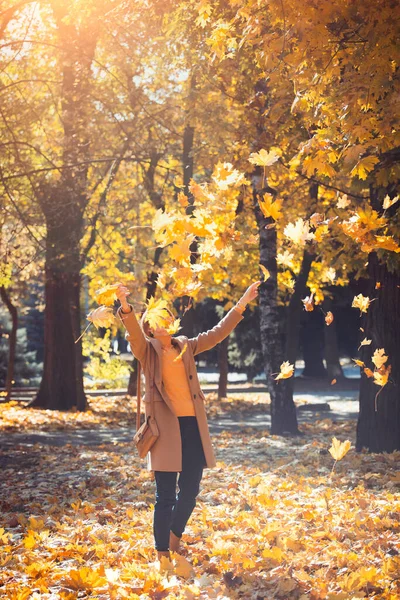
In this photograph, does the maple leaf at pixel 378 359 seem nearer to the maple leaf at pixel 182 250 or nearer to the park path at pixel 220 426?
the maple leaf at pixel 182 250

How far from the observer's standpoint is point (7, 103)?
13.5m

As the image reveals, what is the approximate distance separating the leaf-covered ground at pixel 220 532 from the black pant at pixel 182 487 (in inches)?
8.9

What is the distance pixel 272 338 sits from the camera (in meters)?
13.4

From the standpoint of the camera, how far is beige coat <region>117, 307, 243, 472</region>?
5.18m

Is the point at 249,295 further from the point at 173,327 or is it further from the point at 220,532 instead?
the point at 220,532

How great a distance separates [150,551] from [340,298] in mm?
24431

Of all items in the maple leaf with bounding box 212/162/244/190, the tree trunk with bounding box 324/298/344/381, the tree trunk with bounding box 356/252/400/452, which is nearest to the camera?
the maple leaf with bounding box 212/162/244/190

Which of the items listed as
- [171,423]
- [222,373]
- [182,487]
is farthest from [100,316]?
[222,373]

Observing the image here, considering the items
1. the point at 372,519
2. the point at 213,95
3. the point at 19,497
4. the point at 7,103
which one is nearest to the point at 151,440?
the point at 372,519

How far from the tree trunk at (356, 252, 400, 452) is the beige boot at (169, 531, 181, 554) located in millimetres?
5291

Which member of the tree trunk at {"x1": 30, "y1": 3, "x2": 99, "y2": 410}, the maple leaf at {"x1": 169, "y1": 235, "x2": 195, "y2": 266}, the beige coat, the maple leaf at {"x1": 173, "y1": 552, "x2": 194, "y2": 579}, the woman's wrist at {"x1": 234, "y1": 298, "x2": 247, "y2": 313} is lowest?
the maple leaf at {"x1": 173, "y1": 552, "x2": 194, "y2": 579}

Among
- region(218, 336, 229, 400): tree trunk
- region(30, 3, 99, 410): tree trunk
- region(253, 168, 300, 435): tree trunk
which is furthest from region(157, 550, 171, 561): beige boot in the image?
region(218, 336, 229, 400): tree trunk

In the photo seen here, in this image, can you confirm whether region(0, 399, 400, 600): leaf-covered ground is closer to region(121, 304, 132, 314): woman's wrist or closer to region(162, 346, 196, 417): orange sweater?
region(162, 346, 196, 417): orange sweater

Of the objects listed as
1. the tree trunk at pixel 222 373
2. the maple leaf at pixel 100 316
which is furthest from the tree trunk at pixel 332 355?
the maple leaf at pixel 100 316
